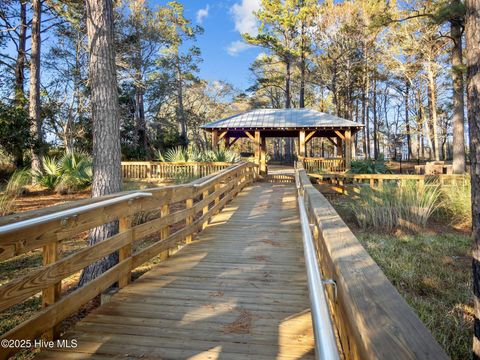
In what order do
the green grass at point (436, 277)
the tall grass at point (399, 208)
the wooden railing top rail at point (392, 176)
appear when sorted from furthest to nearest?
1. the wooden railing top rail at point (392, 176)
2. the tall grass at point (399, 208)
3. the green grass at point (436, 277)

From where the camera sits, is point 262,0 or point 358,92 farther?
point 358,92

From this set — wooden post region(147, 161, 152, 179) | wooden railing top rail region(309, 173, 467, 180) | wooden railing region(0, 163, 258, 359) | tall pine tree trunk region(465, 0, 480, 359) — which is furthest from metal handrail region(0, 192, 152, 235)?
wooden post region(147, 161, 152, 179)

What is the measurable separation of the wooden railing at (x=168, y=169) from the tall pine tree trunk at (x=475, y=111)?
11.0m

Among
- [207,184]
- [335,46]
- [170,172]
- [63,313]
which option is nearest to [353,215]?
[207,184]

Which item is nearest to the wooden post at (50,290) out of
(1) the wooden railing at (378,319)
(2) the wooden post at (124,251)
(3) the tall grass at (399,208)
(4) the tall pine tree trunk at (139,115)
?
(2) the wooden post at (124,251)

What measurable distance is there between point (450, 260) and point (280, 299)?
4.10 m

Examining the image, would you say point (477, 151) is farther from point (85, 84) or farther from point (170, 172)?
point (85, 84)

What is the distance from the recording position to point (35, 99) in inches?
538

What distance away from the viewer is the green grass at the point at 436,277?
11.4ft

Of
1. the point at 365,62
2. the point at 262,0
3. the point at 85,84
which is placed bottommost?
the point at 85,84

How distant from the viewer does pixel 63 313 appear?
2340 millimetres

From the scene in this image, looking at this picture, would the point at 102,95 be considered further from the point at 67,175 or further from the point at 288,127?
the point at 288,127

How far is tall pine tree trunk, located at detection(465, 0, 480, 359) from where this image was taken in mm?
2377

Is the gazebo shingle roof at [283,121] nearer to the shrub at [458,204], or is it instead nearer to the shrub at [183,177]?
the shrub at [183,177]
